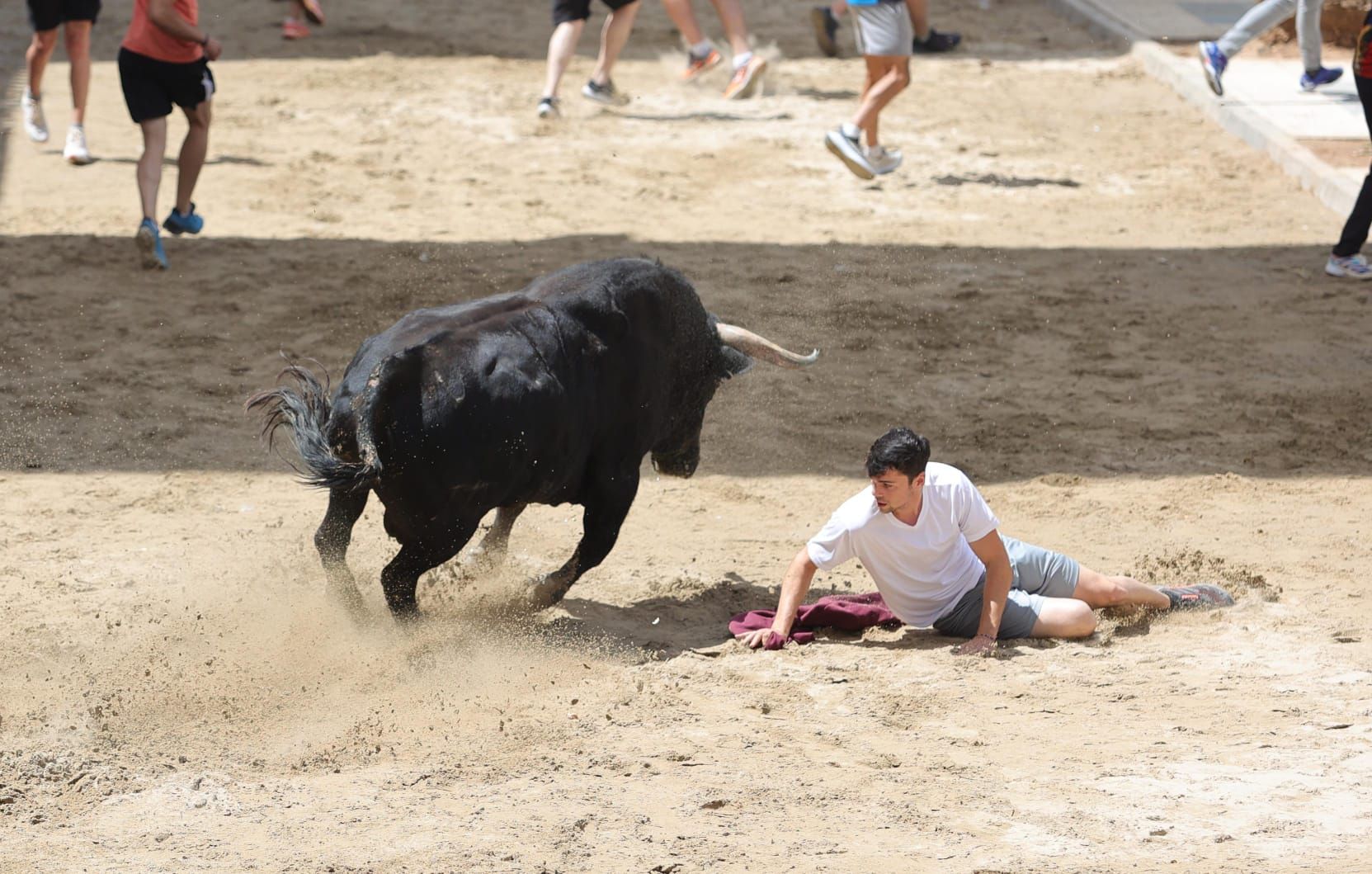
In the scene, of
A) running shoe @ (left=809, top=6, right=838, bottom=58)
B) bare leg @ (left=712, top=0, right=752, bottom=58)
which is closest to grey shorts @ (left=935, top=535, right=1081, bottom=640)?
bare leg @ (left=712, top=0, right=752, bottom=58)

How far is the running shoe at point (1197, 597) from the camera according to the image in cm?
572

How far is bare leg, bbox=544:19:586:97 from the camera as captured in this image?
1301 cm

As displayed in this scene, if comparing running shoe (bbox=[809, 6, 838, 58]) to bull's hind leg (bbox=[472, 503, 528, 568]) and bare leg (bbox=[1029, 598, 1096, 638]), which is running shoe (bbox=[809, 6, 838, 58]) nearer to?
bull's hind leg (bbox=[472, 503, 528, 568])

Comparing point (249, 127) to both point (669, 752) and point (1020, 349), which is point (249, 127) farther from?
point (669, 752)

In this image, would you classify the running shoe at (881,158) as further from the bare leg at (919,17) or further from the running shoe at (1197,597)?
the running shoe at (1197,597)

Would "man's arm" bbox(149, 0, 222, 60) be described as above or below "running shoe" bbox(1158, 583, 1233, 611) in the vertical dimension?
above

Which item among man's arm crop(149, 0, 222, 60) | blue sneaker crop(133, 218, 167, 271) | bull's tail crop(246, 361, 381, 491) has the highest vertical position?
man's arm crop(149, 0, 222, 60)

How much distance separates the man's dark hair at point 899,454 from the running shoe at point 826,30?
1132cm

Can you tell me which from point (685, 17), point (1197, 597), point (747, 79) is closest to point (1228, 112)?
point (747, 79)

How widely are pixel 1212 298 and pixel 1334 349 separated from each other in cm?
93

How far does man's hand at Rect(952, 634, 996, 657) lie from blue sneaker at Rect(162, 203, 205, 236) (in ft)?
20.3

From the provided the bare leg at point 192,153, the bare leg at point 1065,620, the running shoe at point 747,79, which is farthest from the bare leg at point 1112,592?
the running shoe at point 747,79

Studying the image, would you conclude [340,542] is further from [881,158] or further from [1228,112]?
[1228,112]

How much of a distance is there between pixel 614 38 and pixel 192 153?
4.83 meters
